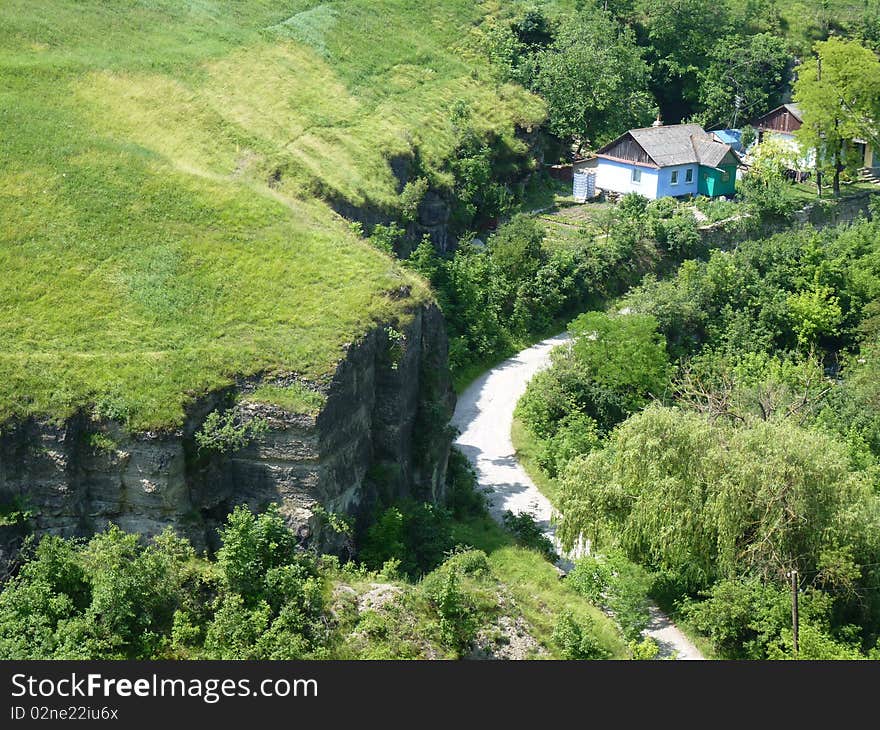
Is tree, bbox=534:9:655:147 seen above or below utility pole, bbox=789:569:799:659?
above

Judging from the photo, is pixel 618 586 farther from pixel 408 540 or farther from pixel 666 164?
pixel 666 164

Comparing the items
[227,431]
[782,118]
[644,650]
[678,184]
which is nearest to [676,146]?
[678,184]

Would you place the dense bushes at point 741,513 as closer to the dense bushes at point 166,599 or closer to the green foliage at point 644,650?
the green foliage at point 644,650

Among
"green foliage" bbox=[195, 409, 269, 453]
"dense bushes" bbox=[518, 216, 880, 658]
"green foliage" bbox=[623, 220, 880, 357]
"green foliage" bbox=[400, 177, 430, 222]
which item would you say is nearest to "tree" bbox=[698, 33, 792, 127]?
"green foliage" bbox=[623, 220, 880, 357]

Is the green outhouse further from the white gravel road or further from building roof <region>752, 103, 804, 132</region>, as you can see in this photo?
the white gravel road

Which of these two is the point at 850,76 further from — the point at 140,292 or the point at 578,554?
the point at 140,292

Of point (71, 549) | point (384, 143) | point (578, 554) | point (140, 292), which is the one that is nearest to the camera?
point (71, 549)

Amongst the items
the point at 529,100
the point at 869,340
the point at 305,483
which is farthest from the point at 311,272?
the point at 529,100
